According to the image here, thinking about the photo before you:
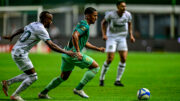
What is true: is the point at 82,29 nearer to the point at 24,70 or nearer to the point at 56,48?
the point at 56,48

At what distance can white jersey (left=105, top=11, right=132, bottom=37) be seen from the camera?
1234 cm

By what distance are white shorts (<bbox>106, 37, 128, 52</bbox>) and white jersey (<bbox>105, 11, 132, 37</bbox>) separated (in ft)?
0.40

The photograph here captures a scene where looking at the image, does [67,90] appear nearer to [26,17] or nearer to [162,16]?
[26,17]

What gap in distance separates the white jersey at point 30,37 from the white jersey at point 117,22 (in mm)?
4472

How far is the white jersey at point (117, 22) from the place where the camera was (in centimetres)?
1234

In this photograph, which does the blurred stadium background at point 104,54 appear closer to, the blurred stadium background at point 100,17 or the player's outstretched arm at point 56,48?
the blurred stadium background at point 100,17

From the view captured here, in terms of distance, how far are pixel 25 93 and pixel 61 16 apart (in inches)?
1239

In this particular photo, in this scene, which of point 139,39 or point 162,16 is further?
point 162,16

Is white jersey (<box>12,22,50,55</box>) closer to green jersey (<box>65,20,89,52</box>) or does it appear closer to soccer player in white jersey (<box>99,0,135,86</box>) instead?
green jersey (<box>65,20,89,52</box>)

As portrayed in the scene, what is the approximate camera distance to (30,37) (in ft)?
26.7


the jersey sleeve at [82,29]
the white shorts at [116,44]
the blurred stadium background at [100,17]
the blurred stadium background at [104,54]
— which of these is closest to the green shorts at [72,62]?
the jersey sleeve at [82,29]

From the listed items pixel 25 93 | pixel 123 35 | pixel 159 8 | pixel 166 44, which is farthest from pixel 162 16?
pixel 25 93

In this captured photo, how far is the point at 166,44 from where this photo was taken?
122 ft

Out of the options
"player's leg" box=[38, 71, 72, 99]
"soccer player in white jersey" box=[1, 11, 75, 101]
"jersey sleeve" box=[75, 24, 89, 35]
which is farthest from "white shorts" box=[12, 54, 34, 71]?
"jersey sleeve" box=[75, 24, 89, 35]
